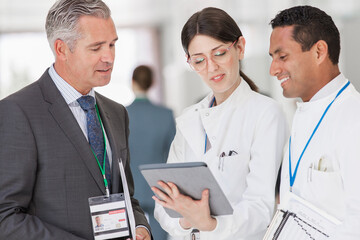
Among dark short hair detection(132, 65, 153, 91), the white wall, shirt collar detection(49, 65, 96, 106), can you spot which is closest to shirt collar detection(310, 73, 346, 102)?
shirt collar detection(49, 65, 96, 106)

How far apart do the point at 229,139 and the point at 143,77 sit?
2.61 metres

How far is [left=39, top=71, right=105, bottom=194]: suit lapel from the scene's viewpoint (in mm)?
1923

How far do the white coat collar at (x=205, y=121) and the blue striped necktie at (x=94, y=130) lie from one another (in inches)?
13.1

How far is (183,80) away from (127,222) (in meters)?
5.72

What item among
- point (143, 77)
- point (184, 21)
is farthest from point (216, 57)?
point (184, 21)

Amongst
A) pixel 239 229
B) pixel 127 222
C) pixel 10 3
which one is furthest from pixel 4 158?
pixel 10 3

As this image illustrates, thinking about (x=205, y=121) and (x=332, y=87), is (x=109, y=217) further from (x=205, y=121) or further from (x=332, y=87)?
(x=332, y=87)

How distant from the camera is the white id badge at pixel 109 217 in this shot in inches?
74.8

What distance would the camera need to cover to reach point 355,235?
5.24 ft

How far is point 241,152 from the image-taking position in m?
1.96

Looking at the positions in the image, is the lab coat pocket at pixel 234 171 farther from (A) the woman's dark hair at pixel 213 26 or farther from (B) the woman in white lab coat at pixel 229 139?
(A) the woman's dark hair at pixel 213 26

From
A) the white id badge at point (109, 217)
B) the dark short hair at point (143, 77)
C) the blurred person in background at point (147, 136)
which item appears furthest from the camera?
the dark short hair at point (143, 77)

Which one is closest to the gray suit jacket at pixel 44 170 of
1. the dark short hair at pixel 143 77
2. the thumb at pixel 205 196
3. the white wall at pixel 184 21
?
the thumb at pixel 205 196

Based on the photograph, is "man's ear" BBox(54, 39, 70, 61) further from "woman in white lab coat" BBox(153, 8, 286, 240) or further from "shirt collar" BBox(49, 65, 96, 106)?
"woman in white lab coat" BBox(153, 8, 286, 240)
